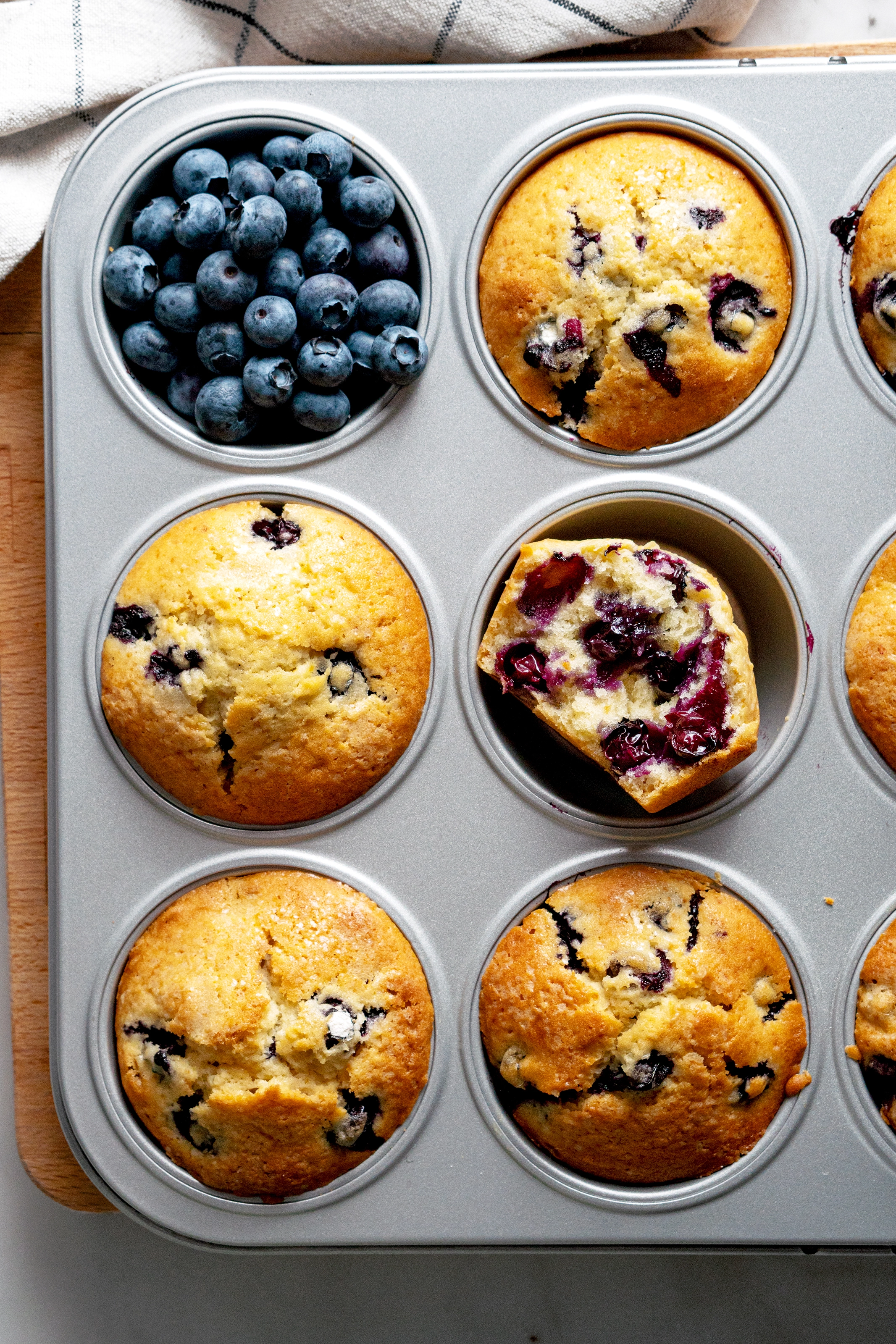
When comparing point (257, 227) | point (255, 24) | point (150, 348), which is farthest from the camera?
point (255, 24)

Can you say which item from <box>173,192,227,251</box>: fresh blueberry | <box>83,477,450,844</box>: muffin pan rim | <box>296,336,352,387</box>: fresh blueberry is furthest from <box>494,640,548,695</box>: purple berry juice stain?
<box>173,192,227,251</box>: fresh blueberry

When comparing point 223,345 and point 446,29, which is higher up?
point 446,29

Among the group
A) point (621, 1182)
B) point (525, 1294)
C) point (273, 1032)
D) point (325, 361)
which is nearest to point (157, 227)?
point (325, 361)

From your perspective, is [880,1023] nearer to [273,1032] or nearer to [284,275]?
[273,1032]

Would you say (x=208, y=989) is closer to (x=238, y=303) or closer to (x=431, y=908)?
(x=431, y=908)

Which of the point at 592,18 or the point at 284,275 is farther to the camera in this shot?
the point at 592,18

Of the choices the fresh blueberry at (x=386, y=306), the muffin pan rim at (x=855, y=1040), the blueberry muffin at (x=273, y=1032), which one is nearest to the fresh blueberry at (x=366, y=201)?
the fresh blueberry at (x=386, y=306)

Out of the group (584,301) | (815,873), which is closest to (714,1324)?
(815,873)
